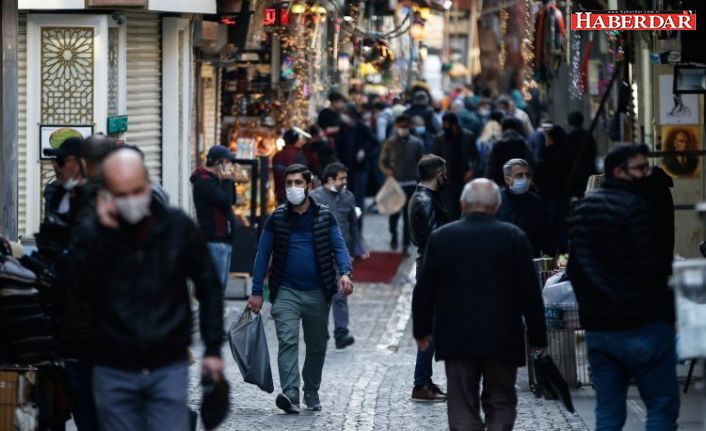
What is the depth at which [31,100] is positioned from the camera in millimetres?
15727

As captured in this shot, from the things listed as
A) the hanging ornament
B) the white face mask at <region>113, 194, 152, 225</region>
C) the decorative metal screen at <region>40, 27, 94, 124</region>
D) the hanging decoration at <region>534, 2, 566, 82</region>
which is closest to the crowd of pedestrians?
the white face mask at <region>113, 194, 152, 225</region>

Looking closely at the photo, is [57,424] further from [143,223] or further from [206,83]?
[206,83]

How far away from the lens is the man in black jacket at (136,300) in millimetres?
7176

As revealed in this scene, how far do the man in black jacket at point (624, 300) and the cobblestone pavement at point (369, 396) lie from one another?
2.37 metres

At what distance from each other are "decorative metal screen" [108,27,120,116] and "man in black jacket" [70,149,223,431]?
30.9 ft

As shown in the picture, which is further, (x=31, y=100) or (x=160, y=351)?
(x=31, y=100)

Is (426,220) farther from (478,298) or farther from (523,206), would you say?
(478,298)

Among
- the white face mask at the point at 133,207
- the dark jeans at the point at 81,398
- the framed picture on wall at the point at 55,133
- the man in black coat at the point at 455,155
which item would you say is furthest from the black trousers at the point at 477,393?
the man in black coat at the point at 455,155

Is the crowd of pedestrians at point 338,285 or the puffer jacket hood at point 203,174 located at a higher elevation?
the puffer jacket hood at point 203,174

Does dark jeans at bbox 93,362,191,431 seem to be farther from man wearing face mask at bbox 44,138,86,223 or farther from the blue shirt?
the blue shirt

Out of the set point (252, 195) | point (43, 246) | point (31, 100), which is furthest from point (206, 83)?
point (43, 246)

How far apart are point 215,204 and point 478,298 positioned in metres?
7.12

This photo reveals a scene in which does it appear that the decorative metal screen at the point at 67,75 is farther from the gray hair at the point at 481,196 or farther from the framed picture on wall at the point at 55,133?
the gray hair at the point at 481,196

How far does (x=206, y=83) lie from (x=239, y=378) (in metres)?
8.03
